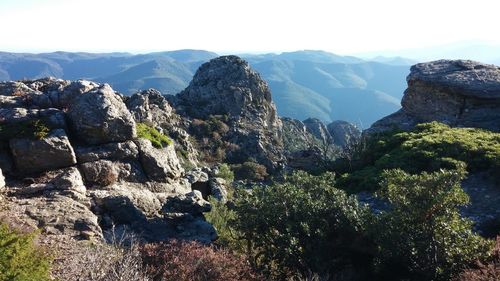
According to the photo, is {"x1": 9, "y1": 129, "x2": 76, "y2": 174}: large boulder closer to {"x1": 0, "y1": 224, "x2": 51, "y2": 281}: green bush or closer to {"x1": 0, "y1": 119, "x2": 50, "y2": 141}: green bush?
{"x1": 0, "y1": 119, "x2": 50, "y2": 141}: green bush

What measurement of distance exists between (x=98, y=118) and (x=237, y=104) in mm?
45001

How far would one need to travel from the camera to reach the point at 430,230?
Result: 10.4m

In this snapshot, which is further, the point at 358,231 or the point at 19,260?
the point at 358,231

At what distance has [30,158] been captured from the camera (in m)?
15.2

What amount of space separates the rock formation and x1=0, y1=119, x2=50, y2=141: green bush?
0.10 feet

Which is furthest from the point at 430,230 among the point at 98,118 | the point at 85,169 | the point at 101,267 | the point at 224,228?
the point at 98,118

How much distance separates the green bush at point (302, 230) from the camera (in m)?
11.4

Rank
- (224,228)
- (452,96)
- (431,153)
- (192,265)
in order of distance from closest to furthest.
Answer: (192,265), (224,228), (431,153), (452,96)

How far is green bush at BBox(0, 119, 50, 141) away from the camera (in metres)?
15.3

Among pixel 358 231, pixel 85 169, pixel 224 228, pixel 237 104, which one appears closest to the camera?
Answer: pixel 358 231

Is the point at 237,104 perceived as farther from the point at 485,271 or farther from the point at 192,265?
the point at 485,271

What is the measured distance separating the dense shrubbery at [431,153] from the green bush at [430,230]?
25.0 ft

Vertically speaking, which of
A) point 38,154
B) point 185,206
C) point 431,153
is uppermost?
point 38,154

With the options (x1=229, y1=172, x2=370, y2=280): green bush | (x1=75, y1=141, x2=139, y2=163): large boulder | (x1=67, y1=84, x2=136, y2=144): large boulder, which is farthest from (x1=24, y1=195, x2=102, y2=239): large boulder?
(x1=229, y1=172, x2=370, y2=280): green bush
